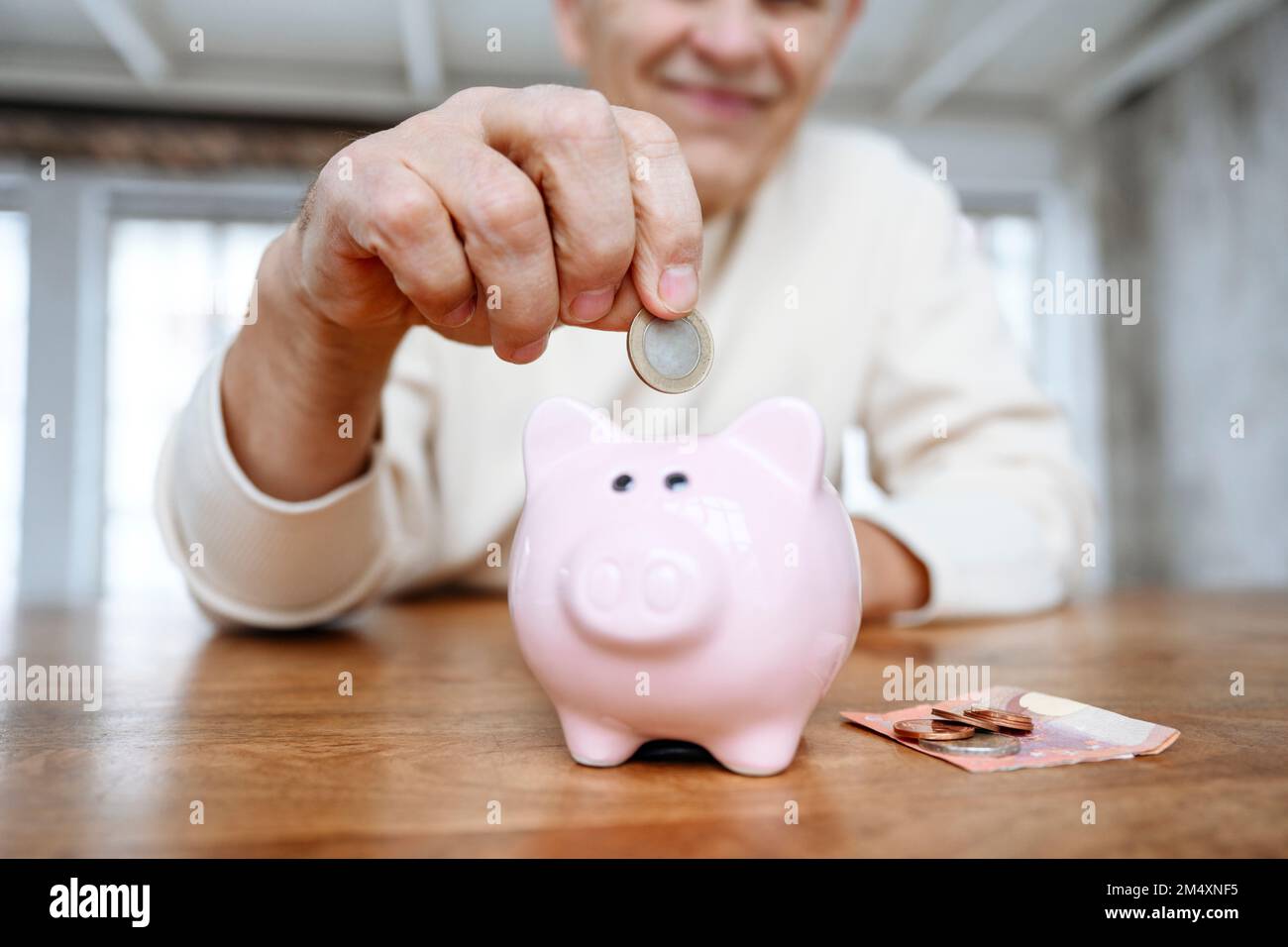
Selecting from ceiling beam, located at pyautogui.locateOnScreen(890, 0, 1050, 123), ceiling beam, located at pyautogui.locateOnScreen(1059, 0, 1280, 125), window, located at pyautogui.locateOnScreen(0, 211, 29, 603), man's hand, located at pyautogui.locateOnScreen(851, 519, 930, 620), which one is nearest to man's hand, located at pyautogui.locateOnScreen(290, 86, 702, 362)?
man's hand, located at pyautogui.locateOnScreen(851, 519, 930, 620)

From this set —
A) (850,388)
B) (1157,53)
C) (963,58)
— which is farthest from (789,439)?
(1157,53)

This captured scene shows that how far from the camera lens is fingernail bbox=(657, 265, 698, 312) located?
2.30 ft

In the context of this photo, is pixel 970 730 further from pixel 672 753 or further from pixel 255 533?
pixel 255 533

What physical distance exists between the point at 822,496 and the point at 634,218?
0.75ft

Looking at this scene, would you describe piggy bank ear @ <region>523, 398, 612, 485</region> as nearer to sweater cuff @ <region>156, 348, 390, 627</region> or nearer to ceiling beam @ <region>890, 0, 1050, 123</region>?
sweater cuff @ <region>156, 348, 390, 627</region>

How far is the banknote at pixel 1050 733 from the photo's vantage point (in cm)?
59

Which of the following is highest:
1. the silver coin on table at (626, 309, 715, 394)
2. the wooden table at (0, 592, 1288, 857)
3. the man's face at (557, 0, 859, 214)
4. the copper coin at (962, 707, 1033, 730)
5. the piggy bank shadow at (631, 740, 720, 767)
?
the man's face at (557, 0, 859, 214)

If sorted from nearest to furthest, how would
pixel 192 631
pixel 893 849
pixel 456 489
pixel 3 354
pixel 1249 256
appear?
pixel 893 849 → pixel 192 631 → pixel 456 489 → pixel 1249 256 → pixel 3 354

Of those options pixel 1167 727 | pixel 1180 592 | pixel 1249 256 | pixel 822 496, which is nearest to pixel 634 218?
pixel 822 496

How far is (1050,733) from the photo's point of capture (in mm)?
659

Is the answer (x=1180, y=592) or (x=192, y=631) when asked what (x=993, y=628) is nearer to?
(x=1180, y=592)

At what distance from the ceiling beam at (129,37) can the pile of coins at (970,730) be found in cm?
398

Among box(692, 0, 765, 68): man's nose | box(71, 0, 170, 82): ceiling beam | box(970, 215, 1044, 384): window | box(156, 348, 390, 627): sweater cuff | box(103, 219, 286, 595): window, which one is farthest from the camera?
box(970, 215, 1044, 384): window

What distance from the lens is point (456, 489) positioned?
1.58 m
